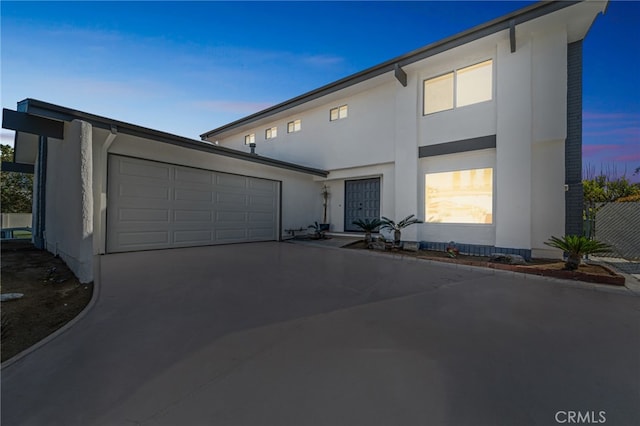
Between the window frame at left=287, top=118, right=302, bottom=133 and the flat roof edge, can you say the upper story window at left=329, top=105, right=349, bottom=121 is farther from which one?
the window frame at left=287, top=118, right=302, bottom=133

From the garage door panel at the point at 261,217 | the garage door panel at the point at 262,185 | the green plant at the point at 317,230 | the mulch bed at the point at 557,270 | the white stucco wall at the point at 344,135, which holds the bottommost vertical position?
the mulch bed at the point at 557,270

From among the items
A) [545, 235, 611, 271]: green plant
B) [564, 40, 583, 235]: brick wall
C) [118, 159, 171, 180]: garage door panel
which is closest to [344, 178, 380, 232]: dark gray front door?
[564, 40, 583, 235]: brick wall

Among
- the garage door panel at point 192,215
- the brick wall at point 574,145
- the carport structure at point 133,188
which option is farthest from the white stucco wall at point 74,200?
the brick wall at point 574,145

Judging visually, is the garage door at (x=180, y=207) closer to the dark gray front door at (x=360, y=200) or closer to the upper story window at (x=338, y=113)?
the dark gray front door at (x=360, y=200)

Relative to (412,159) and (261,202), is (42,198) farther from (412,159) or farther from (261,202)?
(412,159)

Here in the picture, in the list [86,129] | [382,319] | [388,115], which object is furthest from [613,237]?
[86,129]

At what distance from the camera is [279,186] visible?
1131 cm

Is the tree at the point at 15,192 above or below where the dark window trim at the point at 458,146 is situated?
below

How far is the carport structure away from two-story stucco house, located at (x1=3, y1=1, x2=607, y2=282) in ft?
0.12

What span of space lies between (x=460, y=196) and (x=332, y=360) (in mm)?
7538

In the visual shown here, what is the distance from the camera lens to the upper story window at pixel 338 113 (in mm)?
11173

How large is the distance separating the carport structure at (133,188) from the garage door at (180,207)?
28 millimetres

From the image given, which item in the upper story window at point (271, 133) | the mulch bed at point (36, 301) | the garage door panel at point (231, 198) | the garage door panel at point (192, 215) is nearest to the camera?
the mulch bed at point (36, 301)

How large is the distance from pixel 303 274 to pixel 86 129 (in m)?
4.89
